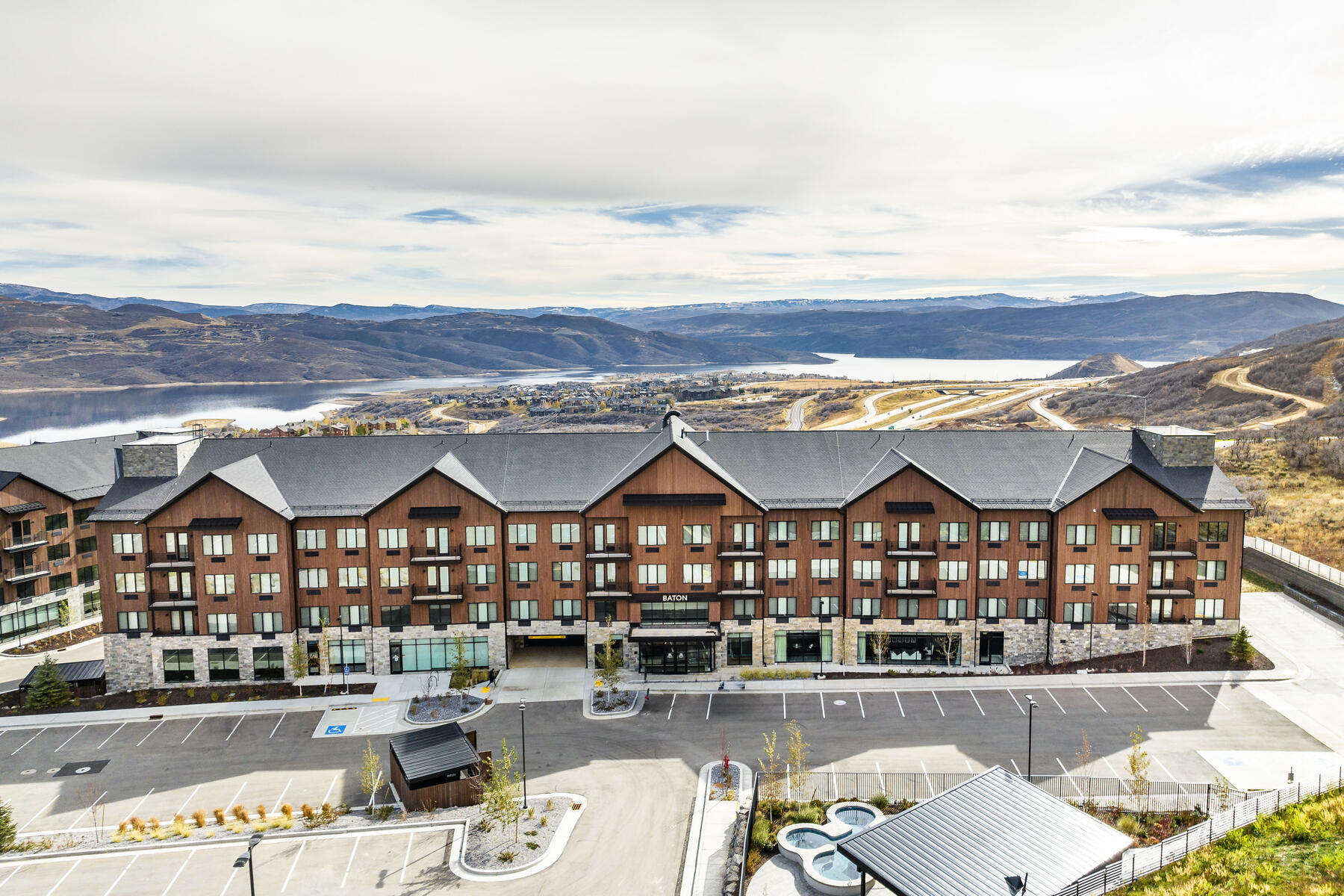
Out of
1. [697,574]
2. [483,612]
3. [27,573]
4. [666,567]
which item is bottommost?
[483,612]

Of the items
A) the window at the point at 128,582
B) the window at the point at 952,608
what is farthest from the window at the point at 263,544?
the window at the point at 952,608

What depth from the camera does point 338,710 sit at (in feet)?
167

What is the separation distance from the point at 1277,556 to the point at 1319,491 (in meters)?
26.7

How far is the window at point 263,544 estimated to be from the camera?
180 feet

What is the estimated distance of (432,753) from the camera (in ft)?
134

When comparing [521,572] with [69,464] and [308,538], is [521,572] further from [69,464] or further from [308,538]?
[69,464]

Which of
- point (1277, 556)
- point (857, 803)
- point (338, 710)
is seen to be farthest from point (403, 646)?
point (1277, 556)

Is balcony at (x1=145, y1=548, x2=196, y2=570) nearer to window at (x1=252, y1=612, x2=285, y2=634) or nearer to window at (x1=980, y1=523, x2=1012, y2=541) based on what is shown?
window at (x1=252, y1=612, x2=285, y2=634)

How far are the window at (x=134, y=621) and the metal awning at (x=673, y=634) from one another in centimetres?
3219

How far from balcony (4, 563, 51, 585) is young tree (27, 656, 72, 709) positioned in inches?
566

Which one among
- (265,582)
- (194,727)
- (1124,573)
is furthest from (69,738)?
(1124,573)

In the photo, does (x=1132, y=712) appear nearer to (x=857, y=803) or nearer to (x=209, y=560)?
(x=857, y=803)

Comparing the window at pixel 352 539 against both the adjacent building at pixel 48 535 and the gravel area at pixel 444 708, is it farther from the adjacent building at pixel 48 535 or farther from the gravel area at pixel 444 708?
the adjacent building at pixel 48 535

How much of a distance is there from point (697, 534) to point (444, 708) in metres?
19.4
